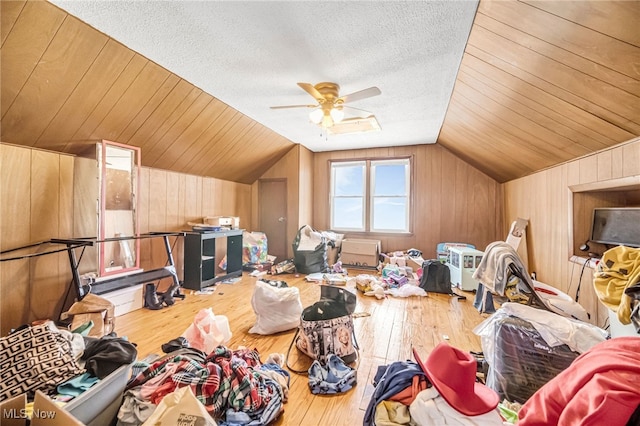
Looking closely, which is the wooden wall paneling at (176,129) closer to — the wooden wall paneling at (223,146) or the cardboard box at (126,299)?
the wooden wall paneling at (223,146)

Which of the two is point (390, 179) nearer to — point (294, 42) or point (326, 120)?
point (326, 120)

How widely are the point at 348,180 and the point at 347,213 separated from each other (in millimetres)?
742

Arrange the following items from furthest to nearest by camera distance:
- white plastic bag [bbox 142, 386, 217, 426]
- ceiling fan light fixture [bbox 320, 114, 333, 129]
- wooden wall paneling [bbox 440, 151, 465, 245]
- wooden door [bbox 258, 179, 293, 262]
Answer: wooden door [bbox 258, 179, 293, 262]
wooden wall paneling [bbox 440, 151, 465, 245]
ceiling fan light fixture [bbox 320, 114, 333, 129]
white plastic bag [bbox 142, 386, 217, 426]

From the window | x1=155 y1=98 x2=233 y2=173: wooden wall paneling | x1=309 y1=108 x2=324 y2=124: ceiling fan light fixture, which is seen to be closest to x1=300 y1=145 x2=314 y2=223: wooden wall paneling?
the window

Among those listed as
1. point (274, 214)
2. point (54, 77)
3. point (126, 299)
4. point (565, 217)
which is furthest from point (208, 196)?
point (565, 217)

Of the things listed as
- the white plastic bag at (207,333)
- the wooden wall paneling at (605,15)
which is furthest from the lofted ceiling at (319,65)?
the white plastic bag at (207,333)

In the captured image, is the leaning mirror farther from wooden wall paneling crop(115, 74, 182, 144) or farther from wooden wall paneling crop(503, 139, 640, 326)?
wooden wall paneling crop(503, 139, 640, 326)

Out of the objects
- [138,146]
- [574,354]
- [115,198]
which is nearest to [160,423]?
[574,354]

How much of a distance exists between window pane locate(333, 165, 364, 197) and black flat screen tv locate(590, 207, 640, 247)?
3698 millimetres

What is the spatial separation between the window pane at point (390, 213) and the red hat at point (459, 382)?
168 inches

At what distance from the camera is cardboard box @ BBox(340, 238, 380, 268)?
4973 millimetres

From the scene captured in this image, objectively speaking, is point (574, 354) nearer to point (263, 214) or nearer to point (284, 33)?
point (284, 33)

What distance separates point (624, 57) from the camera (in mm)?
1380

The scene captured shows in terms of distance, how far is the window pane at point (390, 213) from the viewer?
212 inches
